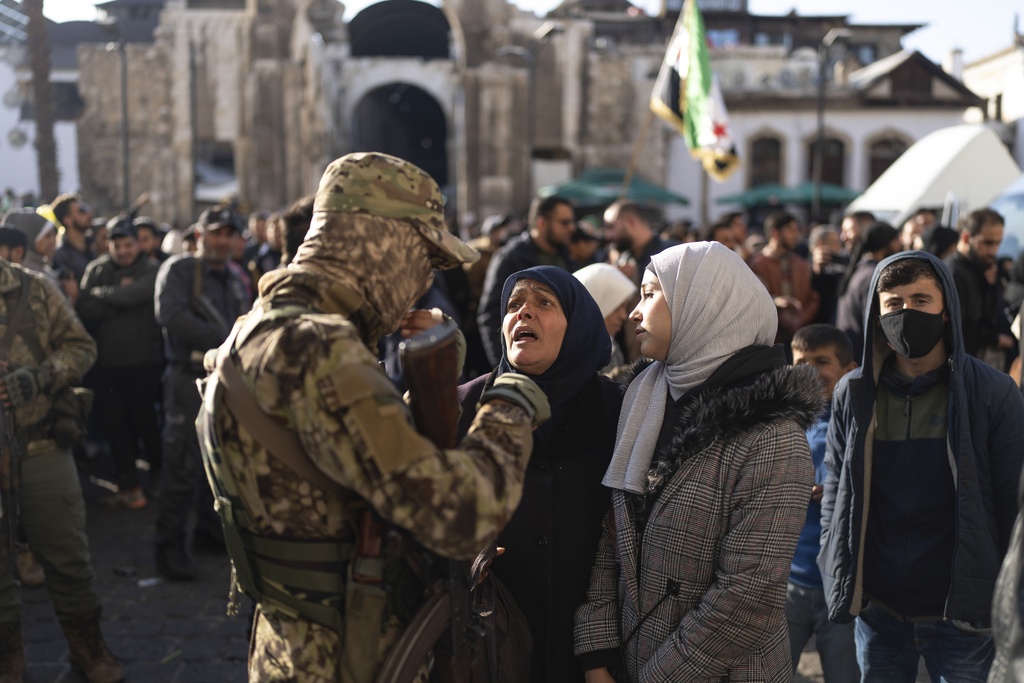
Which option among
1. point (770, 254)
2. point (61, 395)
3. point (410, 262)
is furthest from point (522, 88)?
point (410, 262)

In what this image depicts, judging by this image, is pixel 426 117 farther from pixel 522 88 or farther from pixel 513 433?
pixel 513 433

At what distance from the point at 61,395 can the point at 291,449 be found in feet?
9.53

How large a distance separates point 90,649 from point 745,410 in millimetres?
3421

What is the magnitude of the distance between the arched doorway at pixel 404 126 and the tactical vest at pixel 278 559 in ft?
106

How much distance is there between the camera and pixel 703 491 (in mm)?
2619

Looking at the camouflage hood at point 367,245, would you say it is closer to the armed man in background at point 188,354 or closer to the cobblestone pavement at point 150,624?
the cobblestone pavement at point 150,624

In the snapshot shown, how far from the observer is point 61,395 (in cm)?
453

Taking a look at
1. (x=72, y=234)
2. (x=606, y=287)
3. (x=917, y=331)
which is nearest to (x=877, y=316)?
(x=917, y=331)

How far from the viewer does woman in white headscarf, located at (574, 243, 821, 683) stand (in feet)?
8.33

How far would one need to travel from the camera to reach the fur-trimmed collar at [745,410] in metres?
2.60

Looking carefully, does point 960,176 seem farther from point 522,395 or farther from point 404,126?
point 404,126

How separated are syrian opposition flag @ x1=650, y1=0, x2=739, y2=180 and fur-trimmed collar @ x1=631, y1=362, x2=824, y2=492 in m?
10.1

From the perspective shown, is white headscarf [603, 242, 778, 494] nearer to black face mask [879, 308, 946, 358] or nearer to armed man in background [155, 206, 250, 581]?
black face mask [879, 308, 946, 358]

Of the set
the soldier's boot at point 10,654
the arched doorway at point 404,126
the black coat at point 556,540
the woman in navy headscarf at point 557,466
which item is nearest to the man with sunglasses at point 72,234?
the soldier's boot at point 10,654
